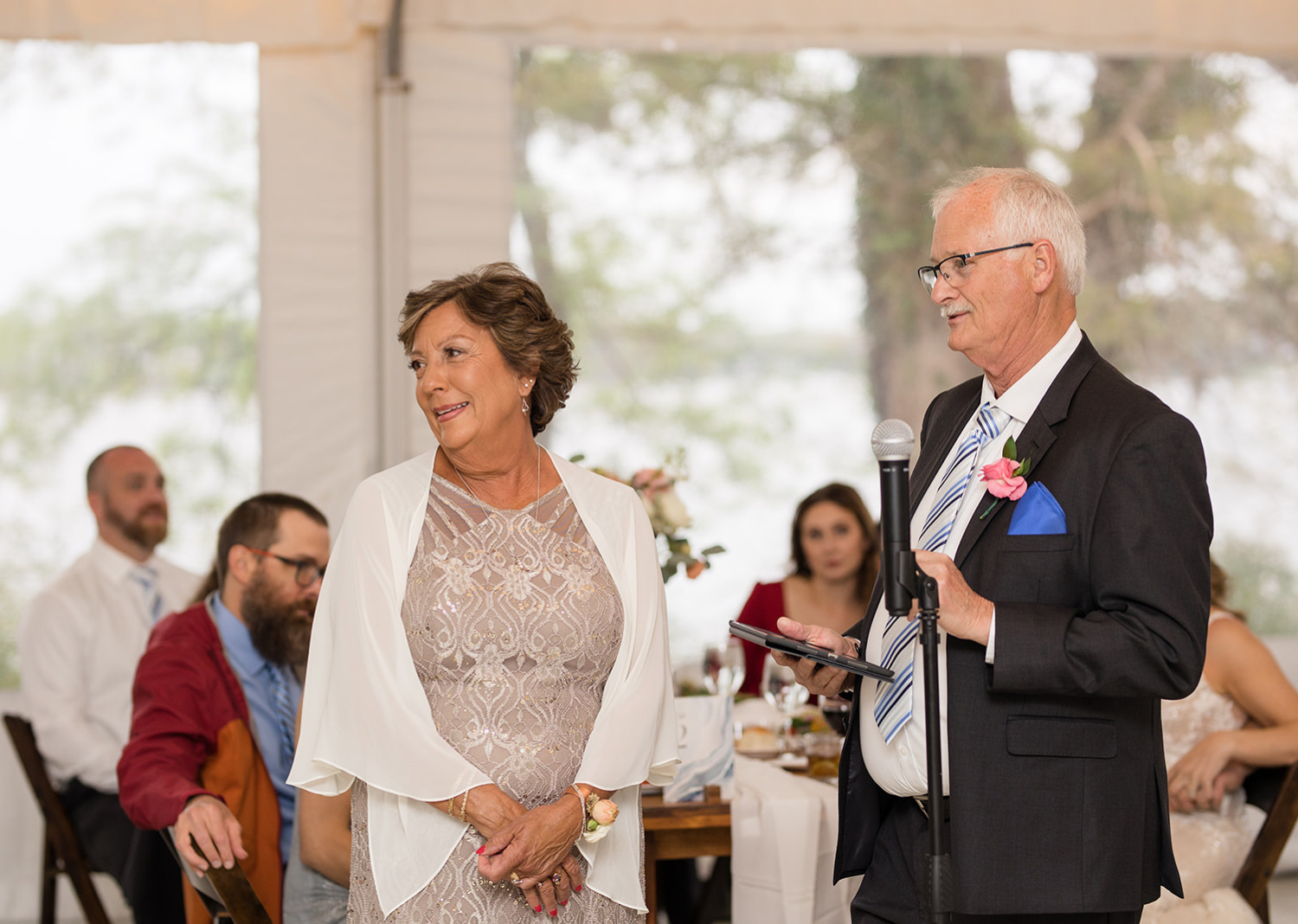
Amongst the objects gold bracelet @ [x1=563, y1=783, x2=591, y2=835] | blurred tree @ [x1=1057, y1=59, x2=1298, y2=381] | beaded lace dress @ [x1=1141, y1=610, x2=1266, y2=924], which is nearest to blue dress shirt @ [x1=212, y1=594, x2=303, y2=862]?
gold bracelet @ [x1=563, y1=783, x2=591, y2=835]

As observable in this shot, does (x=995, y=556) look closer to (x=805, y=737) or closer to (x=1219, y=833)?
(x=805, y=737)

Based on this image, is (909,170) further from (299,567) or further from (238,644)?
(238,644)

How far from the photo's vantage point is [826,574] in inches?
189

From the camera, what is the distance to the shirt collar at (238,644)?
332 cm

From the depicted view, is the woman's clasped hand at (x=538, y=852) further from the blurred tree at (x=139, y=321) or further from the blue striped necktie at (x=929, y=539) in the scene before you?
the blurred tree at (x=139, y=321)

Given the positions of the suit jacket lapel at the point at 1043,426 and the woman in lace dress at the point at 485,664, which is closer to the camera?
the suit jacket lapel at the point at 1043,426

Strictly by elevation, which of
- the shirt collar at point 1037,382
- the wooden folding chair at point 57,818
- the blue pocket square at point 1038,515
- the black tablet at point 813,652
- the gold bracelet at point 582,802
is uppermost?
the shirt collar at point 1037,382

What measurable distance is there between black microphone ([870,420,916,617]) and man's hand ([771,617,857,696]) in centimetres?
39

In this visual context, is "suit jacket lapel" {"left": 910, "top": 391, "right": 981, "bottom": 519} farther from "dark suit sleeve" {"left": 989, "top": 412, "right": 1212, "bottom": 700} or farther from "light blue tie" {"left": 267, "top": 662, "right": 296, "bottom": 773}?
"light blue tie" {"left": 267, "top": 662, "right": 296, "bottom": 773}

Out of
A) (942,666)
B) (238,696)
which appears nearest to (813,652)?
(942,666)

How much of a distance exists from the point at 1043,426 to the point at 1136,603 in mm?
318

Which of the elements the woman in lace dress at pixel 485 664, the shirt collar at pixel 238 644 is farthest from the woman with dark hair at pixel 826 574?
the woman in lace dress at pixel 485 664

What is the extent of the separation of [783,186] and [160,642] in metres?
4.89

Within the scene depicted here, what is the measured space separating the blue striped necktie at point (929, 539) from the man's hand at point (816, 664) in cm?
8
